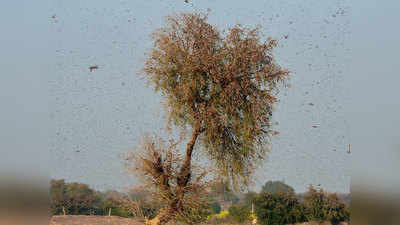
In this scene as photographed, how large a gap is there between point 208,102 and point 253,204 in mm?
2610

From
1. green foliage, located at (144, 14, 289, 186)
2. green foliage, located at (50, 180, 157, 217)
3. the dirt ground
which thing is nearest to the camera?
green foliage, located at (144, 14, 289, 186)

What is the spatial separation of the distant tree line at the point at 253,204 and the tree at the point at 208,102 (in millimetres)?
1005

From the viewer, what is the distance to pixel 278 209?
8125 mm

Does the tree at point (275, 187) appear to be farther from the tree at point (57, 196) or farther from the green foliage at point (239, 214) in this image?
the tree at point (57, 196)

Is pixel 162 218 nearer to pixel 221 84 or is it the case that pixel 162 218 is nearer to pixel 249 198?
pixel 249 198

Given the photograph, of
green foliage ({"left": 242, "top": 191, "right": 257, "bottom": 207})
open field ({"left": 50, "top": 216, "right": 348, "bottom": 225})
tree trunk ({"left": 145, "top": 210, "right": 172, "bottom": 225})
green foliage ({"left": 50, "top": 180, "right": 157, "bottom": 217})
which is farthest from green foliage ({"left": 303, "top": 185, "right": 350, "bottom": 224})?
green foliage ({"left": 50, "top": 180, "right": 157, "bottom": 217})

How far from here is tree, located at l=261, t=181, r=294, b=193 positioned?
802 centimetres

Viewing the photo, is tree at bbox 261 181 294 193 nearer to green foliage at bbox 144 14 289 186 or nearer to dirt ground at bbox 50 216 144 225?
green foliage at bbox 144 14 289 186

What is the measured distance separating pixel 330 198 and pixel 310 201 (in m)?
0.39

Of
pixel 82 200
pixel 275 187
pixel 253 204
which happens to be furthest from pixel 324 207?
pixel 82 200

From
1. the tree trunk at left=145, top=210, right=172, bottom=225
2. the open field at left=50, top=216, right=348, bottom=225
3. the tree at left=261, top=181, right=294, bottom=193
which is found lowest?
the open field at left=50, top=216, right=348, bottom=225

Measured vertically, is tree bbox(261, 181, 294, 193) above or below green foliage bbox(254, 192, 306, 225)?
above
